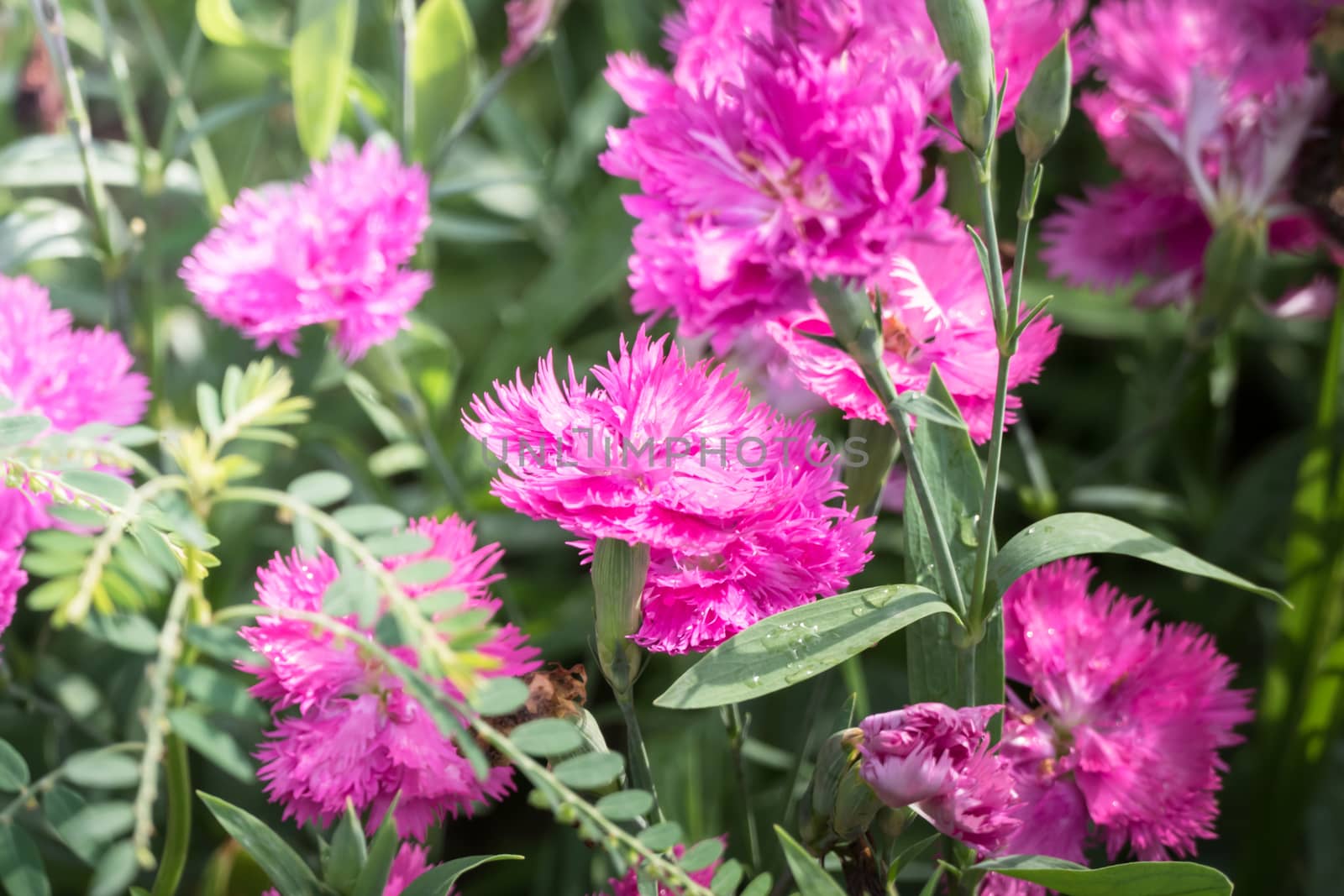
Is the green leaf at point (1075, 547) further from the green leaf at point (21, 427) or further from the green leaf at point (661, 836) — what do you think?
the green leaf at point (21, 427)

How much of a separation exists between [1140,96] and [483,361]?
1.56 ft

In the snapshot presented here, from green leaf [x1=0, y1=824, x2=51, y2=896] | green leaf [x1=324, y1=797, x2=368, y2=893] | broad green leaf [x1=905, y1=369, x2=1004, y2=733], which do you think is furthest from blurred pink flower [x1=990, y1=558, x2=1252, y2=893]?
green leaf [x1=0, y1=824, x2=51, y2=896]

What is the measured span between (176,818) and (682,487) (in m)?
0.23

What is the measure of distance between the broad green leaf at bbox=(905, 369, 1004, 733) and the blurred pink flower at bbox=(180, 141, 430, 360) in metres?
0.27

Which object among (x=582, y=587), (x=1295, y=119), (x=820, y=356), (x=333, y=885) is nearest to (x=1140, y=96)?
(x=1295, y=119)

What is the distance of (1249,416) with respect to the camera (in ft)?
3.10

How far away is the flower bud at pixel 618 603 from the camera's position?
41 cm

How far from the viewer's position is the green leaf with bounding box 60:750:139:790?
1.32ft

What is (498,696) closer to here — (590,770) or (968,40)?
(590,770)

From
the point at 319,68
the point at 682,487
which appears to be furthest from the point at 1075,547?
the point at 319,68

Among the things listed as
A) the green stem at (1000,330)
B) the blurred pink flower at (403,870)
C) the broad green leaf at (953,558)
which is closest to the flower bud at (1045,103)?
the green stem at (1000,330)

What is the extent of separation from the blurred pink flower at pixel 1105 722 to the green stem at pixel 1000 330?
0.25 ft

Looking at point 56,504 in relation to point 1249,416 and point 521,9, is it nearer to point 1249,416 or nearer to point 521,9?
point 521,9

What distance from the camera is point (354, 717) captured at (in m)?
0.43
